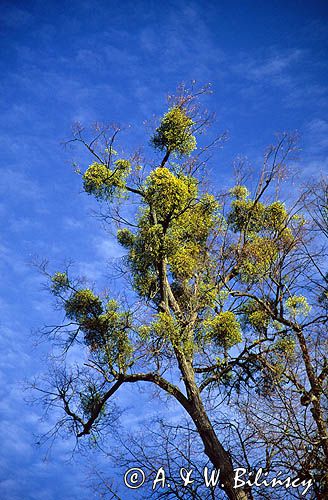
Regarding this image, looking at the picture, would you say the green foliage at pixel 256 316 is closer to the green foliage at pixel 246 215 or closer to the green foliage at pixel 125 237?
the green foliage at pixel 246 215

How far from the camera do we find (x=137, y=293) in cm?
980

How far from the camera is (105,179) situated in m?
9.64

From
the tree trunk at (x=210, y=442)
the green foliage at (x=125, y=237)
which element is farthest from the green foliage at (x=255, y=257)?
the green foliage at (x=125, y=237)

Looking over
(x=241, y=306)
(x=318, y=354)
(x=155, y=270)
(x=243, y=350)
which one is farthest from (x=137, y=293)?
(x=318, y=354)

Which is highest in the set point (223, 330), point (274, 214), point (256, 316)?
point (274, 214)

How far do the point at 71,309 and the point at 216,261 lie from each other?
2838mm

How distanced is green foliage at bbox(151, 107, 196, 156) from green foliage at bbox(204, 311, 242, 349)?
3814 millimetres

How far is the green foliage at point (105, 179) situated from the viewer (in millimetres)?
9609

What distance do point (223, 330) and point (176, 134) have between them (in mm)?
4243

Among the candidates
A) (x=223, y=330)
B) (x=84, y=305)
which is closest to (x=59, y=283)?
(x=84, y=305)

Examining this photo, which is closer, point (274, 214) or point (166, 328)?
point (166, 328)

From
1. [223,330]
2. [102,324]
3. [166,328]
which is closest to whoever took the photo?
[166,328]

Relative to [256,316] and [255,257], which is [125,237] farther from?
[256,316]

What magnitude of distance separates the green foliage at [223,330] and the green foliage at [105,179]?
335 cm
